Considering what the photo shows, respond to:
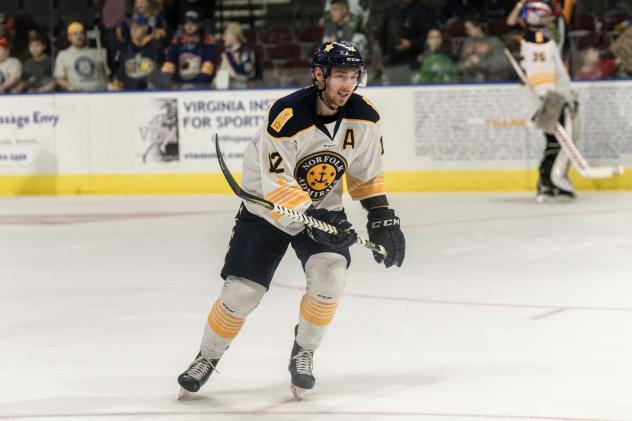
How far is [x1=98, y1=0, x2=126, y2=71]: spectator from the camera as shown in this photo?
1192 cm

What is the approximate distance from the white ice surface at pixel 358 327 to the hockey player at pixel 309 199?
0.21m

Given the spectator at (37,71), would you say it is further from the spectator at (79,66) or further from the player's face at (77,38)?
the player's face at (77,38)

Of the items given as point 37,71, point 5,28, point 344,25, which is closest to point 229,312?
point 344,25

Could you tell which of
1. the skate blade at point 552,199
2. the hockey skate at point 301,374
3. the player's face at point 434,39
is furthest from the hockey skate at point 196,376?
the player's face at point 434,39

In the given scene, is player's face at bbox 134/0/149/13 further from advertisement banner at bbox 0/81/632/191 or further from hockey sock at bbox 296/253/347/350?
hockey sock at bbox 296/253/347/350

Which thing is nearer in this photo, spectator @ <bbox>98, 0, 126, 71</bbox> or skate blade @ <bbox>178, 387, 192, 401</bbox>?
skate blade @ <bbox>178, 387, 192, 401</bbox>

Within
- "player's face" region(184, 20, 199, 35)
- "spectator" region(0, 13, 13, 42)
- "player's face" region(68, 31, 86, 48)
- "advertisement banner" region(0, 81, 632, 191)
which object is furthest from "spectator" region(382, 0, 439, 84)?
"spectator" region(0, 13, 13, 42)

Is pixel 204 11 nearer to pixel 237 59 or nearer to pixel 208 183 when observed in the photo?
pixel 237 59

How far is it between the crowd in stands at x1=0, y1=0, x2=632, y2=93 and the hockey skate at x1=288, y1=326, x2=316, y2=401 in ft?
22.8

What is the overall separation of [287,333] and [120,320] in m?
0.79

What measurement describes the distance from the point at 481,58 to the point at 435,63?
0.39 m

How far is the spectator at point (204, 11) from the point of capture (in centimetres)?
1180

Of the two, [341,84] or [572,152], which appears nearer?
[341,84]

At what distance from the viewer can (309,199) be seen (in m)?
3.92
